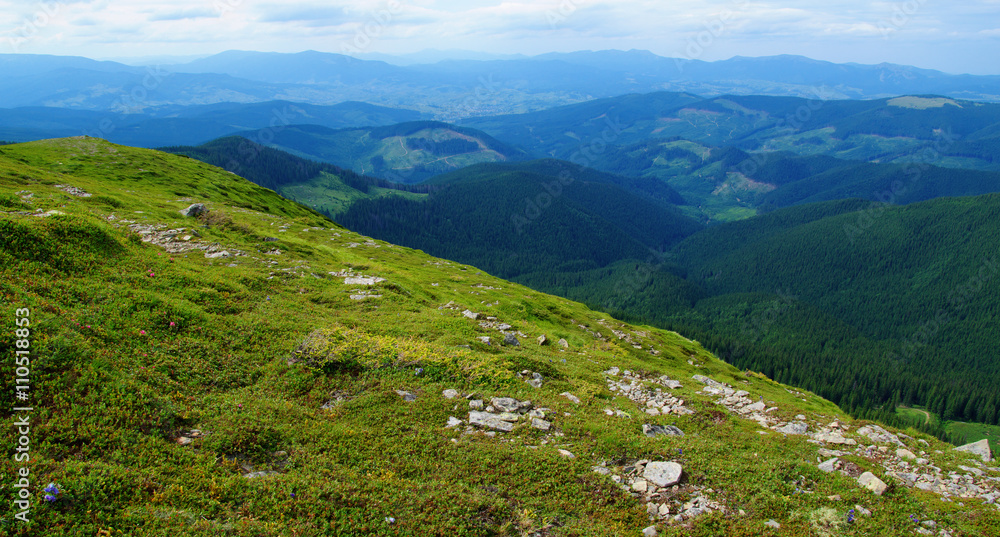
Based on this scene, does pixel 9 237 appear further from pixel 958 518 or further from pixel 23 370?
pixel 958 518

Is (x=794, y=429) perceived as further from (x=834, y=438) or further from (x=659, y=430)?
(x=659, y=430)

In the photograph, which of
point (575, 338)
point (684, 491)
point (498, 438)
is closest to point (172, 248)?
point (498, 438)

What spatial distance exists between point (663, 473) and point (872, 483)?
7.94 metres

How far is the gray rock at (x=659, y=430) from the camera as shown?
19484 mm

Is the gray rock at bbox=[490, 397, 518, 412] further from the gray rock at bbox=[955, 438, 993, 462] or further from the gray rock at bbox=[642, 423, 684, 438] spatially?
the gray rock at bbox=[955, 438, 993, 462]

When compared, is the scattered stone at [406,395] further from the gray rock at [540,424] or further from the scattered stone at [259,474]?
the scattered stone at [259,474]

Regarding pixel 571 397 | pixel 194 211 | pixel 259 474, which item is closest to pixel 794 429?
pixel 571 397

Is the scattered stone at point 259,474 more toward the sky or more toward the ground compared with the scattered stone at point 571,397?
more toward the sky

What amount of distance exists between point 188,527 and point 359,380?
9315 mm

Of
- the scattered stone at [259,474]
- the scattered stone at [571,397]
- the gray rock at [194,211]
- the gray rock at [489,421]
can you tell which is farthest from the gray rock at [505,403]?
the gray rock at [194,211]

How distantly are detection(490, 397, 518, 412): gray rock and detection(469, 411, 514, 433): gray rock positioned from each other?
0.74 meters

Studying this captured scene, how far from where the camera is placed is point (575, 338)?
1586 inches

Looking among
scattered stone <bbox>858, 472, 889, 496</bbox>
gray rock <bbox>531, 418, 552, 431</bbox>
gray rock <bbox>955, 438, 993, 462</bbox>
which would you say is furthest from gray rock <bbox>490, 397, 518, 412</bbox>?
gray rock <bbox>955, 438, 993, 462</bbox>

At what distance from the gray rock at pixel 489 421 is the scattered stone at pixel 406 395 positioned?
2.57 meters
